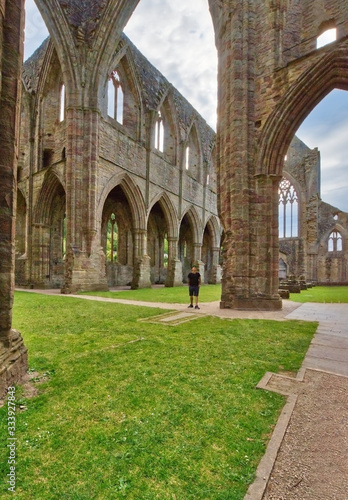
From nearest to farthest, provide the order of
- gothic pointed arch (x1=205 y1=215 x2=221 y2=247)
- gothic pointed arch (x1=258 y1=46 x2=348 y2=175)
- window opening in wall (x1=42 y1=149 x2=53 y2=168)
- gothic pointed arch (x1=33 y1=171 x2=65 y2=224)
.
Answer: gothic pointed arch (x1=258 y1=46 x2=348 y2=175) → gothic pointed arch (x1=33 y1=171 x2=65 y2=224) → window opening in wall (x1=42 y1=149 x2=53 y2=168) → gothic pointed arch (x1=205 y1=215 x2=221 y2=247)

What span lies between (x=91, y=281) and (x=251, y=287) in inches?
333

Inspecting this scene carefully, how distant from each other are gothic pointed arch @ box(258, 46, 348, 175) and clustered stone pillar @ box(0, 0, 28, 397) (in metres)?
7.42

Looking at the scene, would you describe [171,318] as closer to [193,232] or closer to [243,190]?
[243,190]

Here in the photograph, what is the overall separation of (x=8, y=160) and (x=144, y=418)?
2752 millimetres

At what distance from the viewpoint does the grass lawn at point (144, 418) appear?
57.7 inches

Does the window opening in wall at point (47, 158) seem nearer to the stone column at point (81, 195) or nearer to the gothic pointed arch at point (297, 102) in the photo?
the stone column at point (81, 195)

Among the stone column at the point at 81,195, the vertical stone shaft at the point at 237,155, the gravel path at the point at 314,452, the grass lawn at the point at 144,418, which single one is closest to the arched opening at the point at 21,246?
the stone column at the point at 81,195

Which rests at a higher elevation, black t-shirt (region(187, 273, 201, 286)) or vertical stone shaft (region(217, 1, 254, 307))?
vertical stone shaft (region(217, 1, 254, 307))

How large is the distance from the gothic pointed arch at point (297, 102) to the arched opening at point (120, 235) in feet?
41.6

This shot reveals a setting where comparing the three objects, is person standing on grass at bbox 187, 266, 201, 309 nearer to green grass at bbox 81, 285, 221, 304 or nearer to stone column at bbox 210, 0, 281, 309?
stone column at bbox 210, 0, 281, 309

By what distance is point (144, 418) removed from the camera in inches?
82.2

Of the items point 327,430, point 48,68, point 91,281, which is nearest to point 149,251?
point 91,281

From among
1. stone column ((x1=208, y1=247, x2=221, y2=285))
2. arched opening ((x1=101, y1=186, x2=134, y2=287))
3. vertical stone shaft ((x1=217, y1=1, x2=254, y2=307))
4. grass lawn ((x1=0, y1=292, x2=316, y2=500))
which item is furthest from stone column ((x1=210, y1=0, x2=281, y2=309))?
stone column ((x1=208, y1=247, x2=221, y2=285))

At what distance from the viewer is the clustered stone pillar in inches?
109
